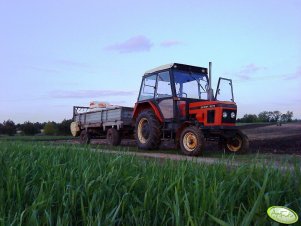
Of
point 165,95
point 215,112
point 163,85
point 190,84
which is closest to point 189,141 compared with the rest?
point 215,112

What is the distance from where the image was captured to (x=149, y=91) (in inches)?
440

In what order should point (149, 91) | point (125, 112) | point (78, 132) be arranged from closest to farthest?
point (149, 91) < point (125, 112) < point (78, 132)

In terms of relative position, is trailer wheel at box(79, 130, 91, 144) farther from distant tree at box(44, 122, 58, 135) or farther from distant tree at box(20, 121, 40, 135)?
distant tree at box(20, 121, 40, 135)

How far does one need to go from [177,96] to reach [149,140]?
1458mm

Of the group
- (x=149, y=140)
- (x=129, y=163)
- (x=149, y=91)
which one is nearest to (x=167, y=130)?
(x=149, y=140)

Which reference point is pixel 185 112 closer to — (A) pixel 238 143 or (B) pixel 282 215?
(A) pixel 238 143

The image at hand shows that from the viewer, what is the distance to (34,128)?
1342 inches

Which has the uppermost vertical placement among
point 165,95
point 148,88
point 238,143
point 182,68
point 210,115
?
point 182,68

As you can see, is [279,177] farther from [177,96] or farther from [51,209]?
[177,96]

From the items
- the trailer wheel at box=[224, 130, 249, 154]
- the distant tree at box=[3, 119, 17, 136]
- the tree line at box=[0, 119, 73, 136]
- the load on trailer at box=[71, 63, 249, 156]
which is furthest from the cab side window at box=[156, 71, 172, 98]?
the distant tree at box=[3, 119, 17, 136]

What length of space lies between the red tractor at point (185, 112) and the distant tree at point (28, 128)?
80.5 feet

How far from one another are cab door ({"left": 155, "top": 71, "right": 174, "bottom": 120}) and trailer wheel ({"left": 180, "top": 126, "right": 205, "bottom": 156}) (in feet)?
3.03

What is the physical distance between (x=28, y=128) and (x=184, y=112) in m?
26.2

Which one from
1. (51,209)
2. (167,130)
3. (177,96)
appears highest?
(177,96)
